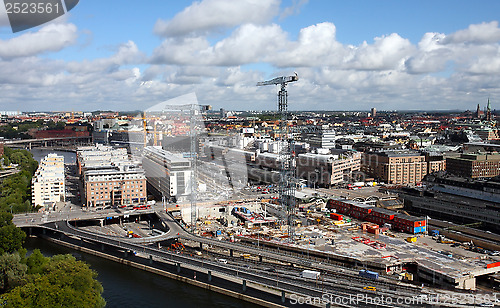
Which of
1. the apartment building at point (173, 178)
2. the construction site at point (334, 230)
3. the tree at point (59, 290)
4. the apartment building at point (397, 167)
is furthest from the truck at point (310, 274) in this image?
the apartment building at point (397, 167)

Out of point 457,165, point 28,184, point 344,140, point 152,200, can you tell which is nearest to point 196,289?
point 152,200

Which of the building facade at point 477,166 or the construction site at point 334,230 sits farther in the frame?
the building facade at point 477,166

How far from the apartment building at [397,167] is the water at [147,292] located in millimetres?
16961

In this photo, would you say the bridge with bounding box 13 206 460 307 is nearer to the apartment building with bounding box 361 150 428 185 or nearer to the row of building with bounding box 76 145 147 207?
the row of building with bounding box 76 145 147 207

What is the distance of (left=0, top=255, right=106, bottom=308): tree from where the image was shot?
8469 millimetres

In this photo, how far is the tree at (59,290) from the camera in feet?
27.8

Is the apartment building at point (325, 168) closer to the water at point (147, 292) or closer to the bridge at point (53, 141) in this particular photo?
the water at point (147, 292)

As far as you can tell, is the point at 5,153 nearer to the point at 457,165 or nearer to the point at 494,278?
the point at 457,165

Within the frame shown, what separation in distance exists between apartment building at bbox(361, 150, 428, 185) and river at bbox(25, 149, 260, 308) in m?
17.0

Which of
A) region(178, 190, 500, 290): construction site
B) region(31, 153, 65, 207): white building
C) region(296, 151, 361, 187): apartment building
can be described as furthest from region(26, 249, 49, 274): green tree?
region(296, 151, 361, 187): apartment building

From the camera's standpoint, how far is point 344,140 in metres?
36.7

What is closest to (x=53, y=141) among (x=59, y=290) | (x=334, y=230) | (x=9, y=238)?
(x=9, y=238)

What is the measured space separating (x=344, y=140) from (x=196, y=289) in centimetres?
2736

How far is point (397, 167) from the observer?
83.2ft
